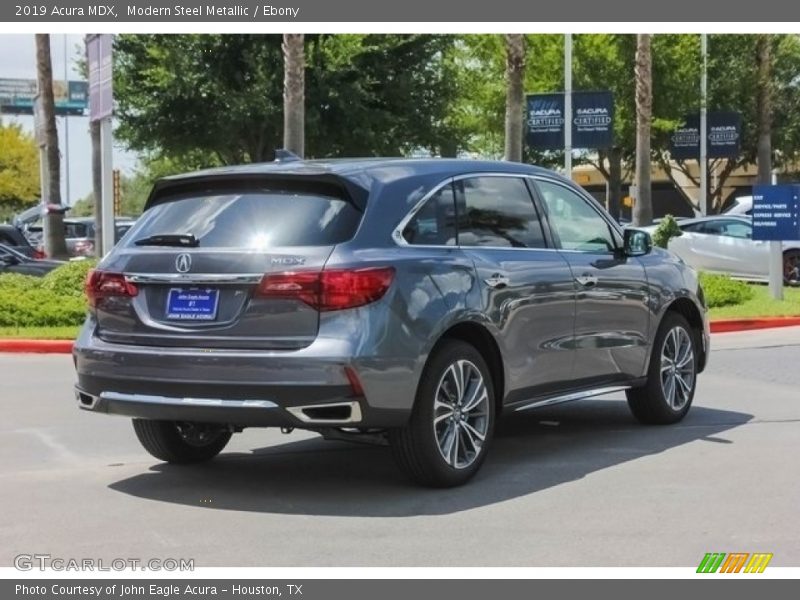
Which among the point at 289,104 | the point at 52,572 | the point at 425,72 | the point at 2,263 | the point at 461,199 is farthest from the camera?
the point at 425,72

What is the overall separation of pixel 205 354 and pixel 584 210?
3.10 m

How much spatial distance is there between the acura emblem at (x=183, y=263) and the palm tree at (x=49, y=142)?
22067 mm

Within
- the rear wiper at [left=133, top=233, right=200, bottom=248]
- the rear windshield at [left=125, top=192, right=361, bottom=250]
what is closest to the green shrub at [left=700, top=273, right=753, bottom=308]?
the rear windshield at [left=125, top=192, right=361, bottom=250]

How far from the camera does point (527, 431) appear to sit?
867 cm

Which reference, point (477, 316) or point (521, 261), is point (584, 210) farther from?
point (477, 316)

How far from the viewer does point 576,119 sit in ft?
103

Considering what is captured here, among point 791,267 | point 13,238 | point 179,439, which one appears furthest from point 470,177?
point 13,238

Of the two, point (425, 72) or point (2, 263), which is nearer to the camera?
point (2, 263)

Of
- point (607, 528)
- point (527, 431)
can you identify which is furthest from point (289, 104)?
point (607, 528)

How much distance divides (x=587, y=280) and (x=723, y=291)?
10.9m

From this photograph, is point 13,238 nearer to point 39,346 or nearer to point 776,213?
point 39,346

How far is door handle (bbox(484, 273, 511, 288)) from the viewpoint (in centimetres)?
693

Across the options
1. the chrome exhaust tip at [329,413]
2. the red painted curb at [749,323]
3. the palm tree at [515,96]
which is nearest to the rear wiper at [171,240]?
the chrome exhaust tip at [329,413]

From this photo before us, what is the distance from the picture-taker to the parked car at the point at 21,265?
20.6m
